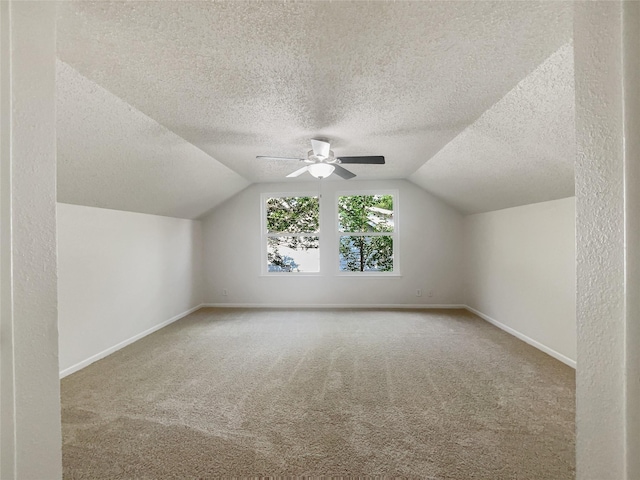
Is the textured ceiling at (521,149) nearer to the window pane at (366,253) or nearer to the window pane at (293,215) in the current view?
the window pane at (366,253)

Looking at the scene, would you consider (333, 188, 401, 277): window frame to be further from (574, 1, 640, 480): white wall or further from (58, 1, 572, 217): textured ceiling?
(574, 1, 640, 480): white wall

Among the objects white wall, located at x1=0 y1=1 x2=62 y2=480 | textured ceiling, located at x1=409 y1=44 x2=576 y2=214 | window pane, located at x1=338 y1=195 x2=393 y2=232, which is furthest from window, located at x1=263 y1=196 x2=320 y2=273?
white wall, located at x1=0 y1=1 x2=62 y2=480

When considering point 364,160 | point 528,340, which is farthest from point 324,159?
point 528,340

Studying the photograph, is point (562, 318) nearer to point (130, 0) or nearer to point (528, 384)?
point (528, 384)

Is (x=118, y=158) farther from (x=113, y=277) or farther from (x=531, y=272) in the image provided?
(x=531, y=272)

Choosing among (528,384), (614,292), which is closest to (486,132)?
(528,384)

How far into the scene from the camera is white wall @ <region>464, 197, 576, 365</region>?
3.02 meters

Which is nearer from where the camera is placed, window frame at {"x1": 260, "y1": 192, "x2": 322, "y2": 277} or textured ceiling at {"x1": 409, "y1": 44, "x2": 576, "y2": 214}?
textured ceiling at {"x1": 409, "y1": 44, "x2": 576, "y2": 214}

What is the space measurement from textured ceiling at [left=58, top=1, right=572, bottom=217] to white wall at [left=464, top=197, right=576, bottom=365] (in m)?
0.89

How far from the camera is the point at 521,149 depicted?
8.80ft

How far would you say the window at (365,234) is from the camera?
18.4 feet

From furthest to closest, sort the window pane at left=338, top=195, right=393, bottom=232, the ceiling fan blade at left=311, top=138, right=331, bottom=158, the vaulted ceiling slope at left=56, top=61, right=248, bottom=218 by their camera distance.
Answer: the window pane at left=338, top=195, right=393, bottom=232 → the ceiling fan blade at left=311, top=138, right=331, bottom=158 → the vaulted ceiling slope at left=56, top=61, right=248, bottom=218

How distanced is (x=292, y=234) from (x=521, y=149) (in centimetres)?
384

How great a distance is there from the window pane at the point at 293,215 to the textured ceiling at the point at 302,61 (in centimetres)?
284
